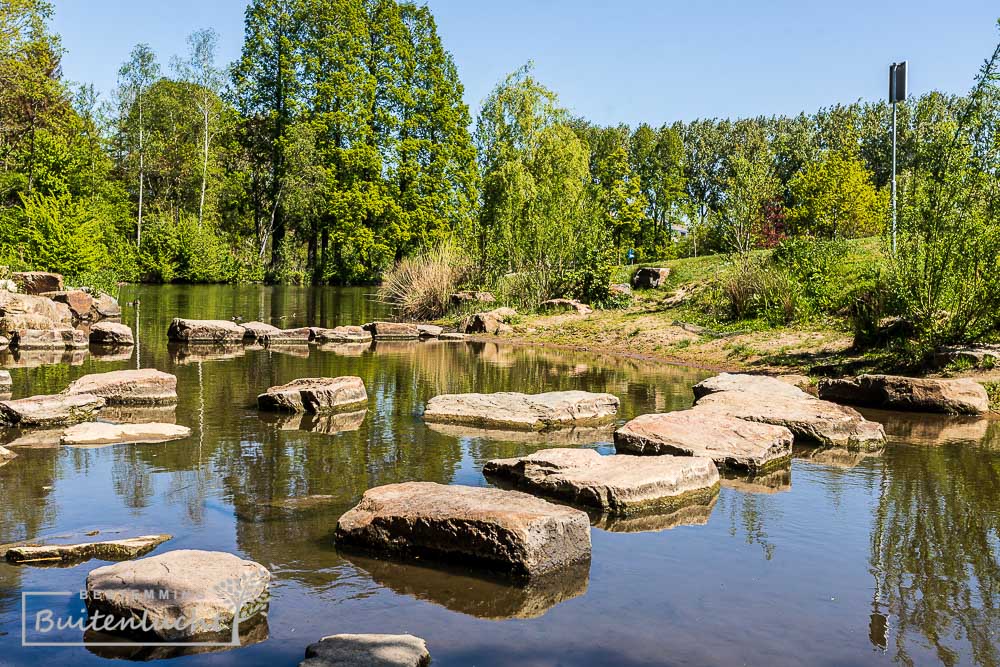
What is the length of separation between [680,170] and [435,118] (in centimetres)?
2339

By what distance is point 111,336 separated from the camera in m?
18.8

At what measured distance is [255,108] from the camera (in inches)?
2106

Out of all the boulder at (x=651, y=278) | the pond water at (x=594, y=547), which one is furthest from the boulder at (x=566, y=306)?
the pond water at (x=594, y=547)

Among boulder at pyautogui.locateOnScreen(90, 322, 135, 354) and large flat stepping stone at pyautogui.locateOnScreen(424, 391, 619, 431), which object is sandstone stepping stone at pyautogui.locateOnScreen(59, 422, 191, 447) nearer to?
large flat stepping stone at pyautogui.locateOnScreen(424, 391, 619, 431)

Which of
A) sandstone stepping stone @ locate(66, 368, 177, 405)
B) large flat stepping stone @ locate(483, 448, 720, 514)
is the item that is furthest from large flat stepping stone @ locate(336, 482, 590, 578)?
sandstone stepping stone @ locate(66, 368, 177, 405)

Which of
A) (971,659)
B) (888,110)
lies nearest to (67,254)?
(971,659)

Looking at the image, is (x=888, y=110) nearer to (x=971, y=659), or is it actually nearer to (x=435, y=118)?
(x=435, y=118)

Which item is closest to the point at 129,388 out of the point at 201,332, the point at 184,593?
the point at 184,593

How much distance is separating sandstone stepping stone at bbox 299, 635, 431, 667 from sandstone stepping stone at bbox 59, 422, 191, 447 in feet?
18.2

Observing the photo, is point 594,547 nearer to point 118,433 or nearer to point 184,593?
point 184,593

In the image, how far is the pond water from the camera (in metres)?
4.59

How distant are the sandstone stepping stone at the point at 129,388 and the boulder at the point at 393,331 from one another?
11515 mm

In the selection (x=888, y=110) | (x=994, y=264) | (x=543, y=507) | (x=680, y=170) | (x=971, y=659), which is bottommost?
(x=971, y=659)

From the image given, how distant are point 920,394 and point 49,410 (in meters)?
11.1
